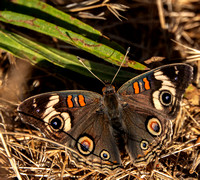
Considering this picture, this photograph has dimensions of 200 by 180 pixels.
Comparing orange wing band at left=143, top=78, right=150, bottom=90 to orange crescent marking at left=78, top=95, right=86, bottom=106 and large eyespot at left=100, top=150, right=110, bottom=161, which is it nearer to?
orange crescent marking at left=78, top=95, right=86, bottom=106

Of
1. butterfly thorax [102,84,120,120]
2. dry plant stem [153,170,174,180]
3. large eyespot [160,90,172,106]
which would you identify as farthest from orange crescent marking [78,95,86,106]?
dry plant stem [153,170,174,180]

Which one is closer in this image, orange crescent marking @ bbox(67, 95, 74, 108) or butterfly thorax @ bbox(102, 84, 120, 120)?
orange crescent marking @ bbox(67, 95, 74, 108)

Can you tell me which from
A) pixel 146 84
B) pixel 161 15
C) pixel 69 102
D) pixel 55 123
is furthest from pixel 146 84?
pixel 161 15

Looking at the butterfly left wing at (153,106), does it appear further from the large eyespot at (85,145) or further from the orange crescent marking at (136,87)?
the large eyespot at (85,145)

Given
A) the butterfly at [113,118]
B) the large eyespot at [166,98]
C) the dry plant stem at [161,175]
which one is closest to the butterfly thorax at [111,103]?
the butterfly at [113,118]

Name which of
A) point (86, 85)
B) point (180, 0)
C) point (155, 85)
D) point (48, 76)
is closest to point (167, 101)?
point (155, 85)

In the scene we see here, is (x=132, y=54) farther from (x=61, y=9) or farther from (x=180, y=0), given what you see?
(x=180, y=0)
